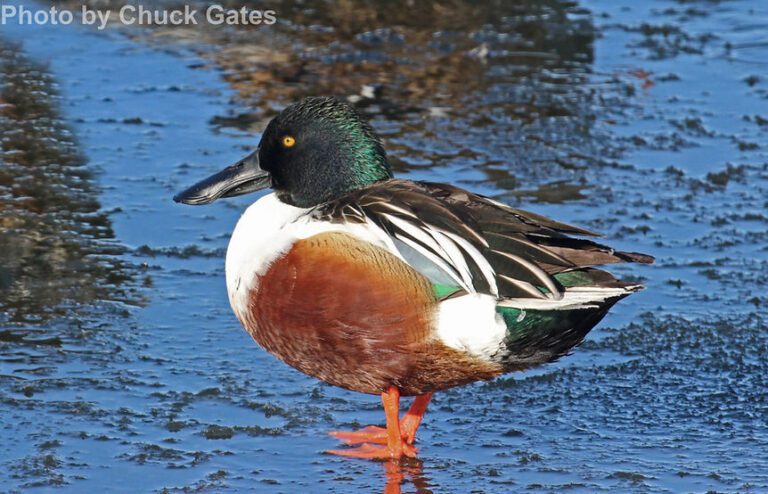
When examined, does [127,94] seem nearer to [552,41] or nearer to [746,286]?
[552,41]

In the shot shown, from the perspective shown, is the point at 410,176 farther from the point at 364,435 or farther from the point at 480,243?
the point at 480,243

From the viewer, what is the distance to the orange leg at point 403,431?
428 cm

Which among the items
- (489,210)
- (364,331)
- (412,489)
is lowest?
(412,489)

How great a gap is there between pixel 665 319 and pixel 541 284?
58.1 inches

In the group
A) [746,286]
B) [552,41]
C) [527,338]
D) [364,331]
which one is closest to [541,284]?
[527,338]

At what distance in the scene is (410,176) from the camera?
6.36 metres

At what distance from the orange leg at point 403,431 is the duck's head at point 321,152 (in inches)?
30.2

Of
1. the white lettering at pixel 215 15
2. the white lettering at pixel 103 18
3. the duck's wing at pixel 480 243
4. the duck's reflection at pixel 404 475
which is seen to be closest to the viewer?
the duck's wing at pixel 480 243

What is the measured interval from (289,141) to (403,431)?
1058 millimetres

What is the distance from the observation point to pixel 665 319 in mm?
5137

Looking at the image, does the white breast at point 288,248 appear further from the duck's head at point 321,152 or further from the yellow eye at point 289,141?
the yellow eye at point 289,141

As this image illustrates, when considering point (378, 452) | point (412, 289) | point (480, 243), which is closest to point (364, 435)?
point (378, 452)

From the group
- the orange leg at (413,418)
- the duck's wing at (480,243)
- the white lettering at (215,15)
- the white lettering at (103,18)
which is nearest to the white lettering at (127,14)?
the white lettering at (103,18)

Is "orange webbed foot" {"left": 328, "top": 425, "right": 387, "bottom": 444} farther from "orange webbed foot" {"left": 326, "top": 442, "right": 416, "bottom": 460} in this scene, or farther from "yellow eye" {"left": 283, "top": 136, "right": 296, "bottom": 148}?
"yellow eye" {"left": 283, "top": 136, "right": 296, "bottom": 148}
